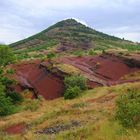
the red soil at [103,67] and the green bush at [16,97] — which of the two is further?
the red soil at [103,67]

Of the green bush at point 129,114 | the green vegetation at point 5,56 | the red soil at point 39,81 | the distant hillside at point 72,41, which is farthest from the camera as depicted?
the distant hillside at point 72,41

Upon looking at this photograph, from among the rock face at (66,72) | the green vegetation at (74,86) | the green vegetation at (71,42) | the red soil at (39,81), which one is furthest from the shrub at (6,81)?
the green vegetation at (71,42)

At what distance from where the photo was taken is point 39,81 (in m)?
60.4

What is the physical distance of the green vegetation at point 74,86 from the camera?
51281mm

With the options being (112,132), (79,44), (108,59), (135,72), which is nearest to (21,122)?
(112,132)

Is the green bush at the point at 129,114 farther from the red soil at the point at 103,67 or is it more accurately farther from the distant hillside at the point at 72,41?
the distant hillside at the point at 72,41

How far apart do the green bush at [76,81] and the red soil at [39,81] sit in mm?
2827

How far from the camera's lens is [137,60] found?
63.9 meters

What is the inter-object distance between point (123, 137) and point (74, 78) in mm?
37477

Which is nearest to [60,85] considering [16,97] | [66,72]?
[66,72]

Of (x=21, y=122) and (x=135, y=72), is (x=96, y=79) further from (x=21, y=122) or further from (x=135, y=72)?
(x=21, y=122)

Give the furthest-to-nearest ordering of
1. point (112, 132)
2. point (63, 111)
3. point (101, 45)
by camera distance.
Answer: point (101, 45) < point (63, 111) < point (112, 132)

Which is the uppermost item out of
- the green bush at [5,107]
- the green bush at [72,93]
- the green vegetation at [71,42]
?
the green vegetation at [71,42]

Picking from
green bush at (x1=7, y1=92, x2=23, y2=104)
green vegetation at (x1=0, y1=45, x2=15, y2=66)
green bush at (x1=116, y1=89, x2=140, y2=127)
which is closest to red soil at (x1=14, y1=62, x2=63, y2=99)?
green bush at (x1=7, y1=92, x2=23, y2=104)
